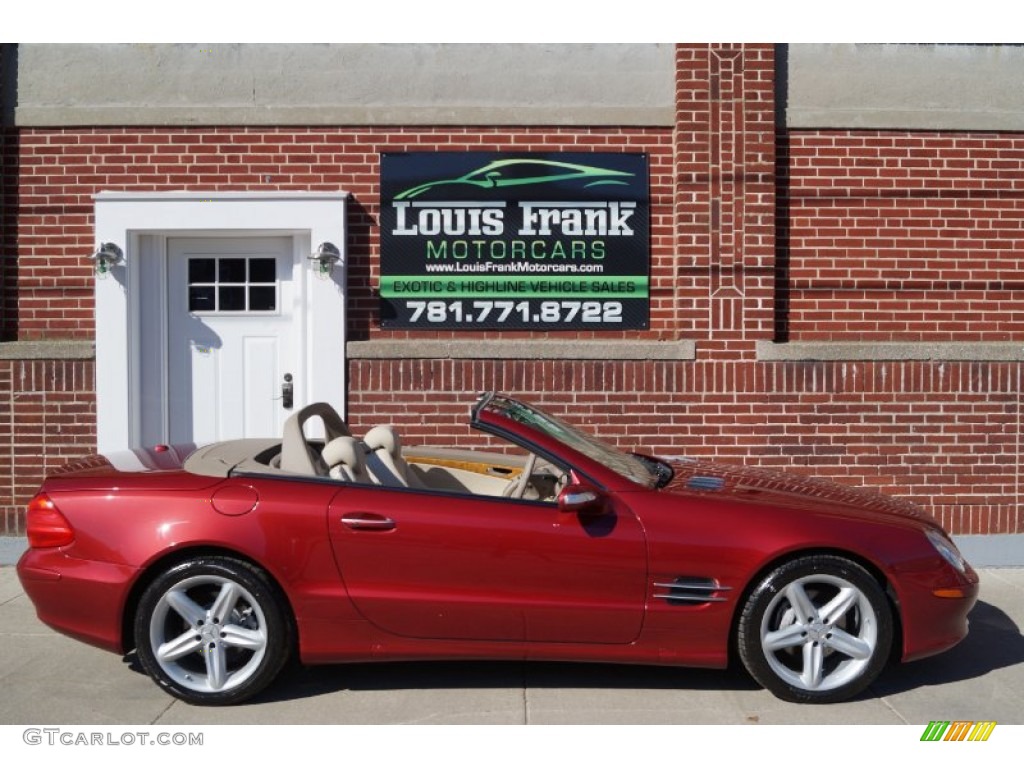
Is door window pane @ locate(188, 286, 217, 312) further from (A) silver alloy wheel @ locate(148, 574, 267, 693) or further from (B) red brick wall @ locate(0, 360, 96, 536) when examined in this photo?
(A) silver alloy wheel @ locate(148, 574, 267, 693)

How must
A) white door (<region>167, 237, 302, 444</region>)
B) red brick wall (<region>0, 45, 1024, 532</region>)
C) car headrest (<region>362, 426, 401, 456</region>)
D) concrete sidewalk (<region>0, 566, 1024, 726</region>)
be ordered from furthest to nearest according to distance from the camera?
white door (<region>167, 237, 302, 444</region>) < red brick wall (<region>0, 45, 1024, 532</region>) < car headrest (<region>362, 426, 401, 456</region>) < concrete sidewalk (<region>0, 566, 1024, 726</region>)

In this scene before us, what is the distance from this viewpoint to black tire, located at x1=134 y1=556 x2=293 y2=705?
4.50m

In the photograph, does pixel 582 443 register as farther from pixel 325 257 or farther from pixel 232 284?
pixel 232 284

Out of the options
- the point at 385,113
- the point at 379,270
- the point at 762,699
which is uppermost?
the point at 385,113

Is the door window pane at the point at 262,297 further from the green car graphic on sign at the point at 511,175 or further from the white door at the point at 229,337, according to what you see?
the green car graphic on sign at the point at 511,175

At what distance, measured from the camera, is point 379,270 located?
8.23 meters

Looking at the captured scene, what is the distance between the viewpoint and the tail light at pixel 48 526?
4.63 meters

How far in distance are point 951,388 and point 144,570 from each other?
20.5 ft

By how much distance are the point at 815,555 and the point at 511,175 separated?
4559 millimetres

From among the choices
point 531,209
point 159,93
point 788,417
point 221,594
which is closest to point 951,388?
point 788,417

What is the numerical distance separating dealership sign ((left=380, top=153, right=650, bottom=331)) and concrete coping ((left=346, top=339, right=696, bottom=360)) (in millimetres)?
220

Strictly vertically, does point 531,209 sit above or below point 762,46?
below

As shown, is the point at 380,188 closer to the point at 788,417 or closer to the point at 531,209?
the point at 531,209
